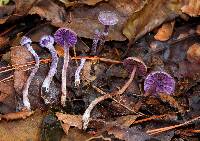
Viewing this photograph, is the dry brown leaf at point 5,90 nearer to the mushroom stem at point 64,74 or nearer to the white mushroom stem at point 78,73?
the mushroom stem at point 64,74

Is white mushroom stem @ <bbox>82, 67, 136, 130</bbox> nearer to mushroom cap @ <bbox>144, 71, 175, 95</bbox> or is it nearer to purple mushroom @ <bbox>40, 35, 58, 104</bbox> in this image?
mushroom cap @ <bbox>144, 71, 175, 95</bbox>

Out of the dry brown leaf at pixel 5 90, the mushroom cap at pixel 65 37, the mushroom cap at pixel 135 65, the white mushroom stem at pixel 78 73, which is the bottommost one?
the dry brown leaf at pixel 5 90

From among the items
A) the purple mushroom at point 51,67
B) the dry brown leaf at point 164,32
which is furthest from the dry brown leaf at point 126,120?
the dry brown leaf at point 164,32

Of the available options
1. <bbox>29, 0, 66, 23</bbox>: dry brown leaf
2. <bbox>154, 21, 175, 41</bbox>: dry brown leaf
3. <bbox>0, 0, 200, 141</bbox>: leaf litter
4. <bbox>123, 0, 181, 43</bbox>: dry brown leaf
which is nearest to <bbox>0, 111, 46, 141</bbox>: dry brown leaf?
<bbox>0, 0, 200, 141</bbox>: leaf litter

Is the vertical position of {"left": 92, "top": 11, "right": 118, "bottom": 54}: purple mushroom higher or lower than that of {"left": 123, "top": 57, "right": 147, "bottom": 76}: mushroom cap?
higher

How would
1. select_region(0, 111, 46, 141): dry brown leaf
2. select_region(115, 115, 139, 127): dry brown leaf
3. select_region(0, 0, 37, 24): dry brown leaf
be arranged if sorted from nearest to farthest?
select_region(0, 111, 46, 141): dry brown leaf, select_region(115, 115, 139, 127): dry brown leaf, select_region(0, 0, 37, 24): dry brown leaf

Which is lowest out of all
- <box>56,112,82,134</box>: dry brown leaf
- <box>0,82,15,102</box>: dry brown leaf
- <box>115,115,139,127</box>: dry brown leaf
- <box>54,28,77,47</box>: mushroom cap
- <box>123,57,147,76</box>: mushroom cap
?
<box>115,115,139,127</box>: dry brown leaf
